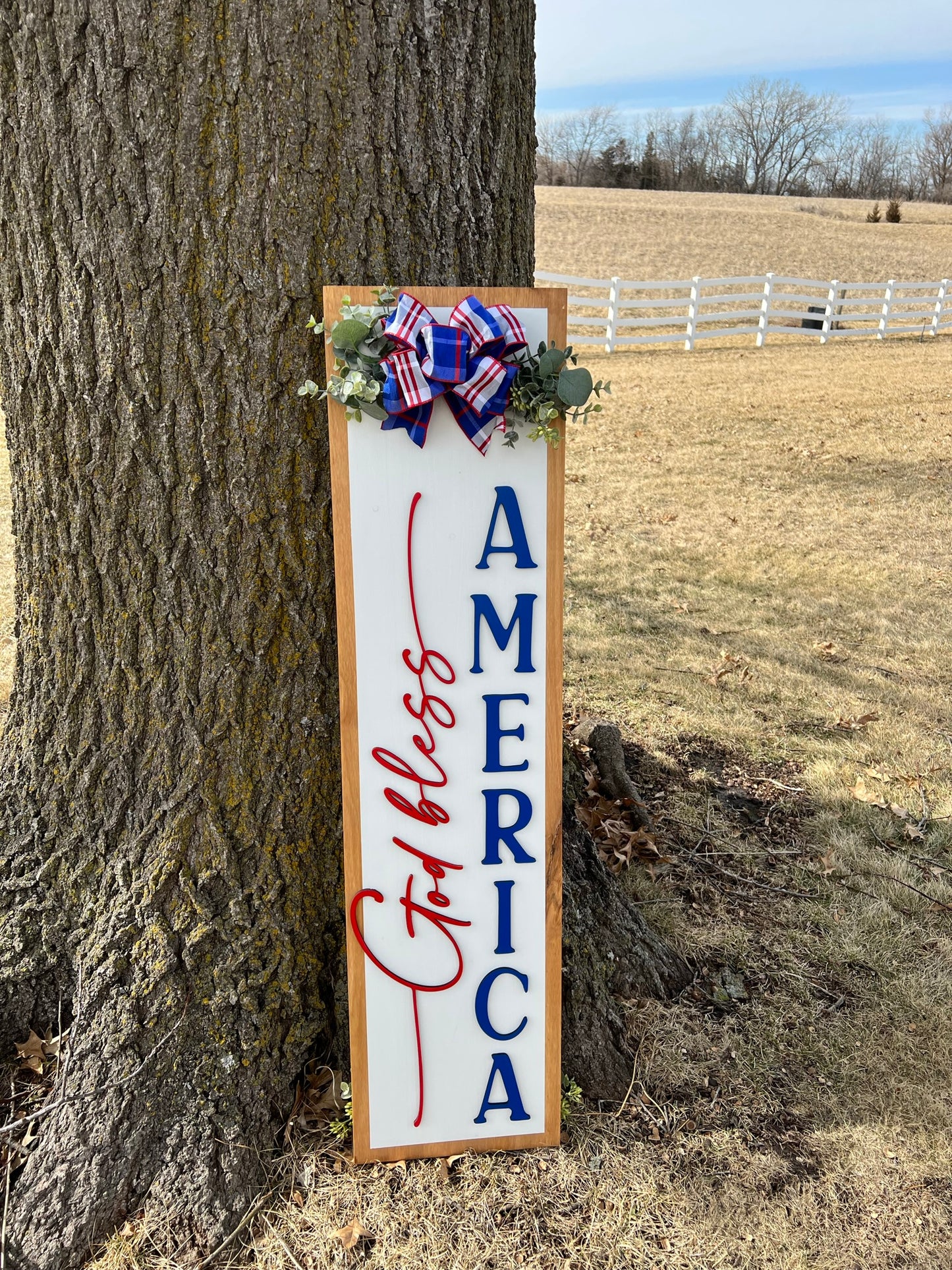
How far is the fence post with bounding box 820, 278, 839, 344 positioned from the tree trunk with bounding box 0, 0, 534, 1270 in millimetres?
17781

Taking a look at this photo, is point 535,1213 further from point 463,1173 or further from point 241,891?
point 241,891

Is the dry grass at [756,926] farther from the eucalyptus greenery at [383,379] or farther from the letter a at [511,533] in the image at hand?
the eucalyptus greenery at [383,379]

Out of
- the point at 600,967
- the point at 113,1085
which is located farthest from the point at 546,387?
the point at 113,1085

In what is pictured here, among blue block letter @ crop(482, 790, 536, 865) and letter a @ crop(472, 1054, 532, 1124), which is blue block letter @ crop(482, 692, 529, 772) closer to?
blue block letter @ crop(482, 790, 536, 865)

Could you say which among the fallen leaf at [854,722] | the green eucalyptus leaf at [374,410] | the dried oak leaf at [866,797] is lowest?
the dried oak leaf at [866,797]

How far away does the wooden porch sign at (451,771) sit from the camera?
2.01m

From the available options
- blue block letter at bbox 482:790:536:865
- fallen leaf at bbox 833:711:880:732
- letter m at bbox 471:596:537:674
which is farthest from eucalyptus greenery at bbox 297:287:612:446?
fallen leaf at bbox 833:711:880:732

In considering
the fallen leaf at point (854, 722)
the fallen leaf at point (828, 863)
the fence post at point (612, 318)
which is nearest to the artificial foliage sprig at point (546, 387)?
the fallen leaf at point (828, 863)

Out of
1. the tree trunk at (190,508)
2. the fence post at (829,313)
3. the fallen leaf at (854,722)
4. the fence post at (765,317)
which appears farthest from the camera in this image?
the fence post at (829,313)

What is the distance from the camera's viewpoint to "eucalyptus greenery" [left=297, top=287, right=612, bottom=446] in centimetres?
186

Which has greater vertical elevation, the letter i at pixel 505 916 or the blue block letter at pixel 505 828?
the blue block letter at pixel 505 828

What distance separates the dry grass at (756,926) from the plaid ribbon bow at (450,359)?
1723mm

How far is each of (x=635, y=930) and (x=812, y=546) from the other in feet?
16.1

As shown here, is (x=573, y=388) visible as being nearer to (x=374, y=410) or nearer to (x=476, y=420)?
(x=476, y=420)
